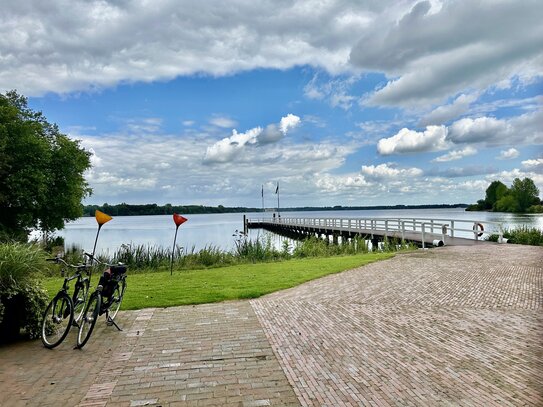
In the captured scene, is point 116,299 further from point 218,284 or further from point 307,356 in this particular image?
point 218,284

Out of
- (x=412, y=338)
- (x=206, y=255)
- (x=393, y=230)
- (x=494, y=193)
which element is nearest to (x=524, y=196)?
(x=494, y=193)

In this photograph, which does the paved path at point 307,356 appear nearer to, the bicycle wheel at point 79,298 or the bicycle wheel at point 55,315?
the bicycle wheel at point 55,315

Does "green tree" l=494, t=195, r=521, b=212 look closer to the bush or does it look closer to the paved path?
the paved path

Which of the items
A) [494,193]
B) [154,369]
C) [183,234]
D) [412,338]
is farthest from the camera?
[494,193]

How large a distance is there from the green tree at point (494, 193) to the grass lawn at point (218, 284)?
262 ft

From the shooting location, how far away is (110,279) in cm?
644

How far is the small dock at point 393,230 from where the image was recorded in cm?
2078

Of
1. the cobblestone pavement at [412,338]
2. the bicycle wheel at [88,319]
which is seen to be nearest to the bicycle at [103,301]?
the bicycle wheel at [88,319]

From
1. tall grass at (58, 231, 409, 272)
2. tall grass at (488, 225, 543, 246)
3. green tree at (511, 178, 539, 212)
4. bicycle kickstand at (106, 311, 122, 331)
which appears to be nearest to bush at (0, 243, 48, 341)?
bicycle kickstand at (106, 311, 122, 331)

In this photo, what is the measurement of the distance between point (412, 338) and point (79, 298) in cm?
462

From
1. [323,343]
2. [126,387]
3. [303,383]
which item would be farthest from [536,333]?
[126,387]

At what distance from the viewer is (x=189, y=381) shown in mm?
4410

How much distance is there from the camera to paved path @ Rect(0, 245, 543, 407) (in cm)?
406

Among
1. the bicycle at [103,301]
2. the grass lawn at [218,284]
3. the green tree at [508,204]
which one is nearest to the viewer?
the bicycle at [103,301]
